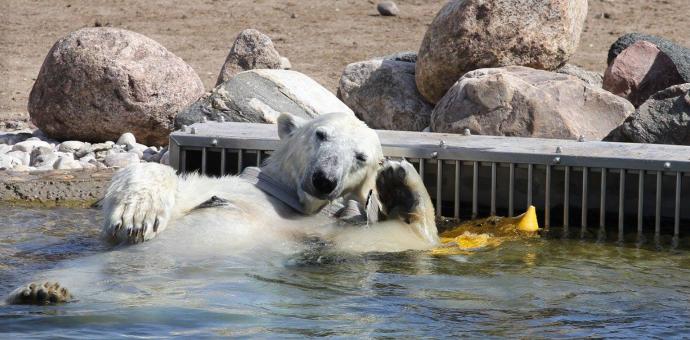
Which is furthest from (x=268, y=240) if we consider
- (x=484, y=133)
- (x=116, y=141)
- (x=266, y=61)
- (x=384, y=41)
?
(x=384, y=41)

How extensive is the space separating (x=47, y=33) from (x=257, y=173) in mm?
10111

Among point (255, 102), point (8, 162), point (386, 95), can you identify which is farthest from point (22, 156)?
point (386, 95)

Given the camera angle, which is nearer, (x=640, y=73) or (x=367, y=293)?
(x=367, y=293)

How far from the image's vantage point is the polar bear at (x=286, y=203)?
16.7ft

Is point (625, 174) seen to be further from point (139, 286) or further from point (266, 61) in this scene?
point (266, 61)

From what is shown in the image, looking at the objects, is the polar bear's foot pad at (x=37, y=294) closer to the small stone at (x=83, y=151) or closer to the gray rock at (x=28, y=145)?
the small stone at (x=83, y=151)

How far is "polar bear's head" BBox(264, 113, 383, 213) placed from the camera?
5.27 m

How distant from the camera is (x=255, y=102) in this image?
8.00 metres

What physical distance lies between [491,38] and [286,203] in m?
3.66

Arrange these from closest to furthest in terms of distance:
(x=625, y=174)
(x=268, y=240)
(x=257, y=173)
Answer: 1. (x=268, y=240)
2. (x=257, y=173)
3. (x=625, y=174)

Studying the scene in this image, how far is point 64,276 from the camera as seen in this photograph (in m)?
4.61

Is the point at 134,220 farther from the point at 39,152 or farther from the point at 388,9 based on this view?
the point at 388,9

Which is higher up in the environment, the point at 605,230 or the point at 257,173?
the point at 257,173

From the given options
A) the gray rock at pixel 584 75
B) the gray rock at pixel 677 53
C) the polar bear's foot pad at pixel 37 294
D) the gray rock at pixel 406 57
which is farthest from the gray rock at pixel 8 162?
the gray rock at pixel 677 53
